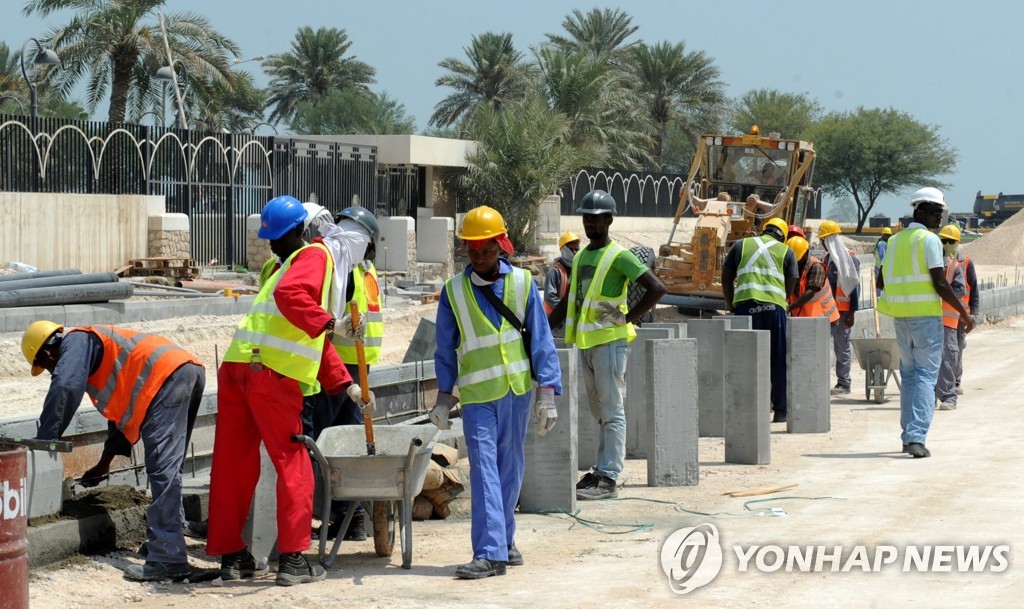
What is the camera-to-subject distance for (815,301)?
1420cm

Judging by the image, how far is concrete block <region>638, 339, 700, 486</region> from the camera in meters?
9.52

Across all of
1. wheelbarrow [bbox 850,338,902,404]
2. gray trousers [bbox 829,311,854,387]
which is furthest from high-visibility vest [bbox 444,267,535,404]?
gray trousers [bbox 829,311,854,387]

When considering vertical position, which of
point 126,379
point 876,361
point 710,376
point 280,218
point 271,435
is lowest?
point 876,361

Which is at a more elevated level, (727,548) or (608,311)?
(608,311)

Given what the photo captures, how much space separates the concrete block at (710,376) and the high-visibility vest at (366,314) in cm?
324

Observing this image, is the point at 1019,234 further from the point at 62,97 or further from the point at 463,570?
the point at 463,570

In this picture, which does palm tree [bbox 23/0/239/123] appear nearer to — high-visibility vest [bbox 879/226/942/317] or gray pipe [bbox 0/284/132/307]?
gray pipe [bbox 0/284/132/307]

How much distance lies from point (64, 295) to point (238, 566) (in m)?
12.1

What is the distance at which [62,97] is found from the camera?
37062 mm

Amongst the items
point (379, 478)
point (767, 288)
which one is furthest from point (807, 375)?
point (379, 478)

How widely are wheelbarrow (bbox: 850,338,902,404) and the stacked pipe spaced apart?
10.0 metres

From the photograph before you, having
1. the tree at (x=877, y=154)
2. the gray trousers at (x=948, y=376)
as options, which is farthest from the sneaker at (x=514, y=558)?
the tree at (x=877, y=154)

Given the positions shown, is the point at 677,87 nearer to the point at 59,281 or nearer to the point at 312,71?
the point at 312,71

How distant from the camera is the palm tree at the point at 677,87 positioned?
200 ft
